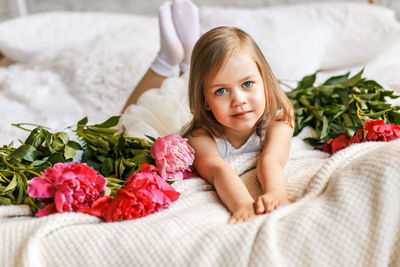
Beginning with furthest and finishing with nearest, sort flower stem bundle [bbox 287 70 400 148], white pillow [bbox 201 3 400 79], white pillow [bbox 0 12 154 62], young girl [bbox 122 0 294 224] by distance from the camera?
white pillow [bbox 0 12 154 62] < white pillow [bbox 201 3 400 79] < flower stem bundle [bbox 287 70 400 148] < young girl [bbox 122 0 294 224]

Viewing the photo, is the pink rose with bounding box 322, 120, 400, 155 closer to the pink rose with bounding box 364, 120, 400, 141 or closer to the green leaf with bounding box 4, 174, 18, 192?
the pink rose with bounding box 364, 120, 400, 141

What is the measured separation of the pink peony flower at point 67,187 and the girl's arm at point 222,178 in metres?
0.26

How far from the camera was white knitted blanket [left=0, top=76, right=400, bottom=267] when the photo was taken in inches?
28.0

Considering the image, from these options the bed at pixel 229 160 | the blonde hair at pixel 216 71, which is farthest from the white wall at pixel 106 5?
the blonde hair at pixel 216 71

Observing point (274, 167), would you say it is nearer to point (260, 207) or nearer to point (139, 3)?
point (260, 207)

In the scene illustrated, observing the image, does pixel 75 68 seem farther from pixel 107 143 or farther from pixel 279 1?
pixel 279 1

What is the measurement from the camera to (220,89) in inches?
39.5

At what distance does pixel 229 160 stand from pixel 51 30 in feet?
4.80

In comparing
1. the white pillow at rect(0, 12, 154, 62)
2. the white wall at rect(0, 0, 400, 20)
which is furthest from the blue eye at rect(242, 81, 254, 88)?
the white wall at rect(0, 0, 400, 20)

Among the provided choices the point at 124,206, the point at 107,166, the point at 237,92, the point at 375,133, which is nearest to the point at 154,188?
the point at 124,206

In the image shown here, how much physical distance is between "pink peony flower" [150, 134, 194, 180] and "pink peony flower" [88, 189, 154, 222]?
136 millimetres

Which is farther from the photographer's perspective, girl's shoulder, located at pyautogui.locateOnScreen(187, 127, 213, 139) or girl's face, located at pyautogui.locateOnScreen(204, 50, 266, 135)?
girl's shoulder, located at pyautogui.locateOnScreen(187, 127, 213, 139)

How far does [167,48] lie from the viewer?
4.94 ft

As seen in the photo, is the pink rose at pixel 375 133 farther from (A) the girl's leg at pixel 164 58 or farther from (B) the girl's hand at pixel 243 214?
(A) the girl's leg at pixel 164 58
